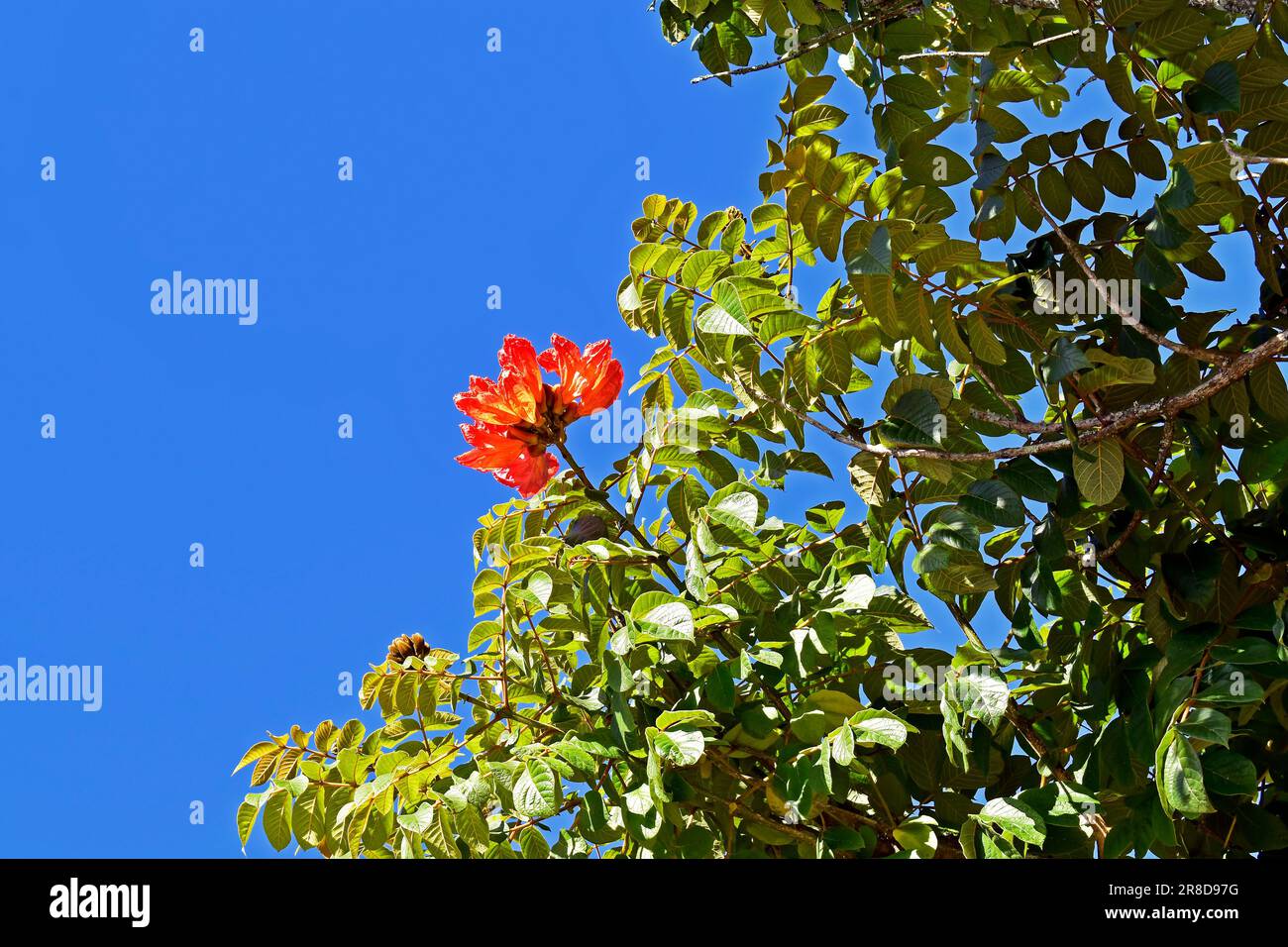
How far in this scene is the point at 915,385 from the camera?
7.86 ft

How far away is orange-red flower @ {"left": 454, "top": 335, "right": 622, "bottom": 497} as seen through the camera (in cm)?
261

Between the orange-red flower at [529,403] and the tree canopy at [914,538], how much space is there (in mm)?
37

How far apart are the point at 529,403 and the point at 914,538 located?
877 mm

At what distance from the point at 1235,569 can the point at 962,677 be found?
65 centimetres

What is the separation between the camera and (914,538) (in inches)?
104

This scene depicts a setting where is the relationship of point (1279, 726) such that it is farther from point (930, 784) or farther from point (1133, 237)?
point (1133, 237)

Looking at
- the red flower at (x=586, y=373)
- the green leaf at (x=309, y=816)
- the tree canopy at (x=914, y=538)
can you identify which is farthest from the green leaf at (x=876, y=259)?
the green leaf at (x=309, y=816)

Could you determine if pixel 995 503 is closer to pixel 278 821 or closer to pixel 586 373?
pixel 586 373

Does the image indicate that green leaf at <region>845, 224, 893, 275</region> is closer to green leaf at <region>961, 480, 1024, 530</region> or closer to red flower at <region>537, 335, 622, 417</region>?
green leaf at <region>961, 480, 1024, 530</region>

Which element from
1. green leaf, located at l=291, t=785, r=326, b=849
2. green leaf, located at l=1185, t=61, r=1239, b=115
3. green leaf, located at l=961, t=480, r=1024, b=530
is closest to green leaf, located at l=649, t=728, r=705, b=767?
green leaf, located at l=961, t=480, r=1024, b=530

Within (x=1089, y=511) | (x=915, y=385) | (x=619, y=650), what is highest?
(x=915, y=385)

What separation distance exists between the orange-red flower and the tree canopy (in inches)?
1.4
